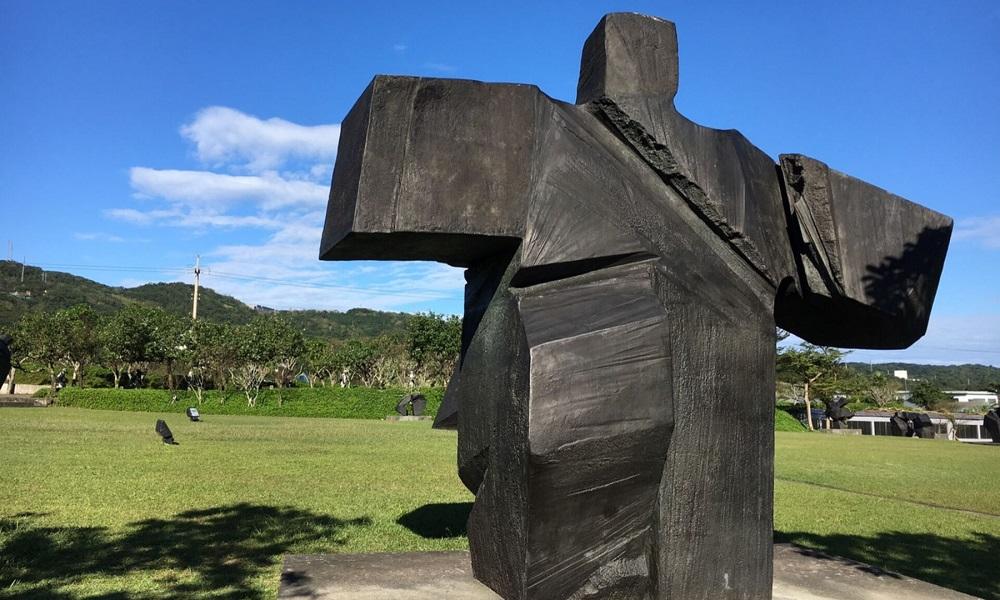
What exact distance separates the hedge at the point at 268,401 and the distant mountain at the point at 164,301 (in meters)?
35.9

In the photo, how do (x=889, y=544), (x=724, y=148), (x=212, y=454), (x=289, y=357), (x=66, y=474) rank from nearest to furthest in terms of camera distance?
(x=724, y=148) < (x=889, y=544) < (x=66, y=474) < (x=212, y=454) < (x=289, y=357)

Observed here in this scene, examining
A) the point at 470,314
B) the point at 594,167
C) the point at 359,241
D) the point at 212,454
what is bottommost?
the point at 212,454

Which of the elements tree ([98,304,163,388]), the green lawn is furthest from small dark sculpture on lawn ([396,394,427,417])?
the green lawn

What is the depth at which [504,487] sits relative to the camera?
3328mm

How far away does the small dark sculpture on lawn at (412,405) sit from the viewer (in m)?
34.5

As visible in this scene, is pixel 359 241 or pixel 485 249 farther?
pixel 485 249

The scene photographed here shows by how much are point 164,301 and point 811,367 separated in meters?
98.3

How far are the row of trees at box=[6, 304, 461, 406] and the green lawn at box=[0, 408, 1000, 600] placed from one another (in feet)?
77.6

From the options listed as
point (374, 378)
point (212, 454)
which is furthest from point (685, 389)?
point (374, 378)

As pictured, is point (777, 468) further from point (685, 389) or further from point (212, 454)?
point (685, 389)

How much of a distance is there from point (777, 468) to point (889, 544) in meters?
7.56

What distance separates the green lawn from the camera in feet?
19.1

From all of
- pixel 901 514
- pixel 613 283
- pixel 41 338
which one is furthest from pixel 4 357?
pixel 41 338

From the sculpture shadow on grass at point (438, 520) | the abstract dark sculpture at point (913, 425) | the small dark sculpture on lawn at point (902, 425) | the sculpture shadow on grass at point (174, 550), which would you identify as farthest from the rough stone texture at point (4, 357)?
the small dark sculpture on lawn at point (902, 425)
